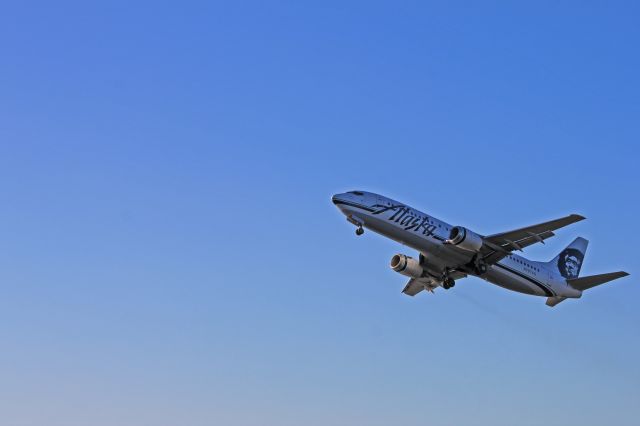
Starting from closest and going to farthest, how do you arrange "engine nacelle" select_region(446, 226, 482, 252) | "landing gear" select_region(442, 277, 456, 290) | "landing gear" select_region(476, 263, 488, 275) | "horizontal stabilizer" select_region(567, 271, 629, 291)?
"engine nacelle" select_region(446, 226, 482, 252) → "horizontal stabilizer" select_region(567, 271, 629, 291) → "landing gear" select_region(476, 263, 488, 275) → "landing gear" select_region(442, 277, 456, 290)

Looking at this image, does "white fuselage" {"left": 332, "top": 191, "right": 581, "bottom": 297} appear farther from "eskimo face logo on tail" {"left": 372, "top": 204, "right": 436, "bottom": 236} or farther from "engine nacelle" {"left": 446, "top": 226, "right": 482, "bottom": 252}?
"engine nacelle" {"left": 446, "top": 226, "right": 482, "bottom": 252}

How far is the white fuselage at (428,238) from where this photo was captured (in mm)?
76312

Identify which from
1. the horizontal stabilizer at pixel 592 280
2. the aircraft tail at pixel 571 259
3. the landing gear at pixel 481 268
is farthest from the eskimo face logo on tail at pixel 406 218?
the aircraft tail at pixel 571 259

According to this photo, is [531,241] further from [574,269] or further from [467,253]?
[574,269]

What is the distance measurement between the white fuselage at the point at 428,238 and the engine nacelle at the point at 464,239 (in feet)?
2.13

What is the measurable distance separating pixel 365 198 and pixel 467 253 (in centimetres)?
919

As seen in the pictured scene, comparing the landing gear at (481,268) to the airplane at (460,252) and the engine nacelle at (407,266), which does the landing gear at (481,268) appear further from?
the engine nacelle at (407,266)

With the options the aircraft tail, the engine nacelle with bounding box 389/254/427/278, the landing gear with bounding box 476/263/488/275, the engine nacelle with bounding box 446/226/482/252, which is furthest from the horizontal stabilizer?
the engine nacelle with bounding box 389/254/427/278

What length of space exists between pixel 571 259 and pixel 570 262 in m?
0.59

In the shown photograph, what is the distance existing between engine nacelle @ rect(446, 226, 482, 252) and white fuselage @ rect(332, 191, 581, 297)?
0.65 m

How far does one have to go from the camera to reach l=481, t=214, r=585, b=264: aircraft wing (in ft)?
248

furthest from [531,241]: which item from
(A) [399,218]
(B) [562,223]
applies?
(A) [399,218]

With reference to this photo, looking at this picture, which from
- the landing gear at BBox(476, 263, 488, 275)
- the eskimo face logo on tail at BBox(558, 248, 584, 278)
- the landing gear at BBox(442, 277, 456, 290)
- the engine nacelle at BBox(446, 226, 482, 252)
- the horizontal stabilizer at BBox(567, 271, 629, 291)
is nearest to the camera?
the engine nacelle at BBox(446, 226, 482, 252)

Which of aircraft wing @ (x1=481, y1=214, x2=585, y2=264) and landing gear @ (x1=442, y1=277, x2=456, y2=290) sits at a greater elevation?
aircraft wing @ (x1=481, y1=214, x2=585, y2=264)
